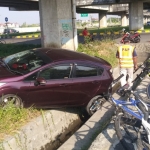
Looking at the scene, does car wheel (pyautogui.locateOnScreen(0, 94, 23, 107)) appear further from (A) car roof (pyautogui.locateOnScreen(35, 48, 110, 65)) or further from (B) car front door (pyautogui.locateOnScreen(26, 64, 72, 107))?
(A) car roof (pyautogui.locateOnScreen(35, 48, 110, 65))

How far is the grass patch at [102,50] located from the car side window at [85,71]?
609 centimetres

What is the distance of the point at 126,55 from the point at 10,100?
141 inches

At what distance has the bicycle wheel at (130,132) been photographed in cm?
386

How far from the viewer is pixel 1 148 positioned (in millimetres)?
4777

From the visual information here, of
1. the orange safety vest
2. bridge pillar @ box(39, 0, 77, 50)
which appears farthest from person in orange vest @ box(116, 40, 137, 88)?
bridge pillar @ box(39, 0, 77, 50)

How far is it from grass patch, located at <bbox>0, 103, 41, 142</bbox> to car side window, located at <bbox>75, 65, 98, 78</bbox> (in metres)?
1.54

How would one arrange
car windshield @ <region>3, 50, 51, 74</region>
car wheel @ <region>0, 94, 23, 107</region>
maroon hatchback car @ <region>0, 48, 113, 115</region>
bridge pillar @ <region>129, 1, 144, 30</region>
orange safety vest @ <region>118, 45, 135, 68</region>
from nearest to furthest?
car wheel @ <region>0, 94, 23, 107</region>
maroon hatchback car @ <region>0, 48, 113, 115</region>
car windshield @ <region>3, 50, 51, 74</region>
orange safety vest @ <region>118, 45, 135, 68</region>
bridge pillar @ <region>129, 1, 144, 30</region>

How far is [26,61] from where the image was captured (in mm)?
7430

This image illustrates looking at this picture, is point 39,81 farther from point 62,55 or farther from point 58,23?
point 58,23

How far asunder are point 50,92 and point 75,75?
834mm

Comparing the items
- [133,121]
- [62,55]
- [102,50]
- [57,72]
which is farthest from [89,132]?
[102,50]

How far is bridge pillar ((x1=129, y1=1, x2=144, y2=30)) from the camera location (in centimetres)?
3800

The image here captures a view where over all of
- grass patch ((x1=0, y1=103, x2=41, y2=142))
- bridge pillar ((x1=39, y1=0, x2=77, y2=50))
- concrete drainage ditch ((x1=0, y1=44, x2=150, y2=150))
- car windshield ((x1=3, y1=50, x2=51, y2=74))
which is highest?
bridge pillar ((x1=39, y1=0, x2=77, y2=50))

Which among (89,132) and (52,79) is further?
(52,79)
